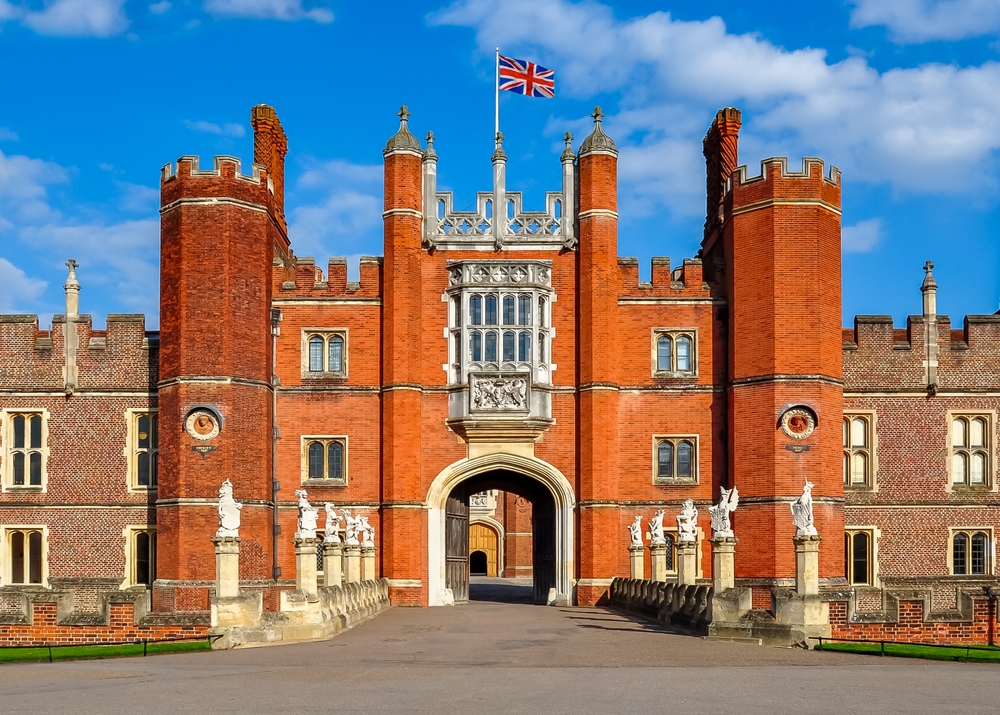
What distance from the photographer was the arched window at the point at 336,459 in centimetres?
3450

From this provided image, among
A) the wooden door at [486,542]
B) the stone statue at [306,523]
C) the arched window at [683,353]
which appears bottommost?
the wooden door at [486,542]

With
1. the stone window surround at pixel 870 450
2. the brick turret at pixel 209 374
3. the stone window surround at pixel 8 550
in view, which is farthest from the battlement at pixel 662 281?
the stone window surround at pixel 8 550

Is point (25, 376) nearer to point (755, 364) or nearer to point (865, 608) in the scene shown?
point (755, 364)

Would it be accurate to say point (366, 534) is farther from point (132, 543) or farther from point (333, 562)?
point (132, 543)

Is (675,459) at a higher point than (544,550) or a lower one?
higher

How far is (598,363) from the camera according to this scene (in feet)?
111

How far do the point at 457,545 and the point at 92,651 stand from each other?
657 inches

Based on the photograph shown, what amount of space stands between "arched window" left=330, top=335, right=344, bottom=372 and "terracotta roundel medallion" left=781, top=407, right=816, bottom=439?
1183 centimetres

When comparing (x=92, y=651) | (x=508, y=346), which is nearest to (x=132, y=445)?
(x=508, y=346)

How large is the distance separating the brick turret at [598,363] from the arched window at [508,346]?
184cm

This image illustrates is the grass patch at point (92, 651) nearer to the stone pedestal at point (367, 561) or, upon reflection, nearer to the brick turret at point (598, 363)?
the stone pedestal at point (367, 561)

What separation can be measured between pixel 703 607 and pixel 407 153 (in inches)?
660

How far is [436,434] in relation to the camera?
1356 inches

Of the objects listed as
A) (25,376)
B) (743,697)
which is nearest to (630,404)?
(25,376)
